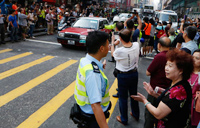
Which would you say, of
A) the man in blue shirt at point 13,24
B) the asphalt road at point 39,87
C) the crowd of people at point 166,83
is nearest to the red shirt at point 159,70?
the crowd of people at point 166,83

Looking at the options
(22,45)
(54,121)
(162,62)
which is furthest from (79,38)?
(162,62)

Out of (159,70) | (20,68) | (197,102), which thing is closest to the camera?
(197,102)

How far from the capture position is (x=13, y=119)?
385 centimetres

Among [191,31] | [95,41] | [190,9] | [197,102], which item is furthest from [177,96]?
[190,9]

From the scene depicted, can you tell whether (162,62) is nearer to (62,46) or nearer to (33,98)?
(33,98)

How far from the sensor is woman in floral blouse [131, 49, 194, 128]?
190 cm

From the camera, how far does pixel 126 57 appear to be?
11.6ft

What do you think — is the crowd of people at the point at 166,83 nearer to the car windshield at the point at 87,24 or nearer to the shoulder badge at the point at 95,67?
the shoulder badge at the point at 95,67

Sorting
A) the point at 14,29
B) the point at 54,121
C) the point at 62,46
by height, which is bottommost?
the point at 54,121

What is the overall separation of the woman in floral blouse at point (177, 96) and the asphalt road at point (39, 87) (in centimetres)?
203

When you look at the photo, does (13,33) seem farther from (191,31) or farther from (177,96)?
(177,96)

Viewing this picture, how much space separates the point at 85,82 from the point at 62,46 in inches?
381

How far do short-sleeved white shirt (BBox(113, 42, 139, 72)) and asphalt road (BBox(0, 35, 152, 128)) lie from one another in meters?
1.26

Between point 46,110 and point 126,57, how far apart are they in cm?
221
